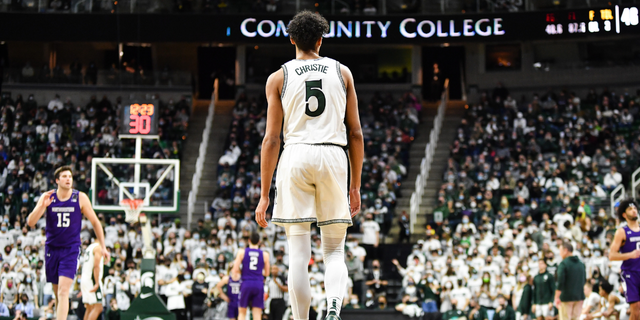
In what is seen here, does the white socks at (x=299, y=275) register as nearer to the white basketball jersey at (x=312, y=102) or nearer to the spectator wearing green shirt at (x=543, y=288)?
the white basketball jersey at (x=312, y=102)

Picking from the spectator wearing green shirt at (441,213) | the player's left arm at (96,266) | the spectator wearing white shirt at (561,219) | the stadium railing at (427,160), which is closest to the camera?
the player's left arm at (96,266)

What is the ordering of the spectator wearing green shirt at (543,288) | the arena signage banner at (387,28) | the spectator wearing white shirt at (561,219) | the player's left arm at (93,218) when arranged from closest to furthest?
the player's left arm at (93,218)
the spectator wearing green shirt at (543,288)
the spectator wearing white shirt at (561,219)
the arena signage banner at (387,28)

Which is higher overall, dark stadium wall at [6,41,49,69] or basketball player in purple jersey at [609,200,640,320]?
dark stadium wall at [6,41,49,69]

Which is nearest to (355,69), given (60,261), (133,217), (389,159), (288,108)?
(389,159)

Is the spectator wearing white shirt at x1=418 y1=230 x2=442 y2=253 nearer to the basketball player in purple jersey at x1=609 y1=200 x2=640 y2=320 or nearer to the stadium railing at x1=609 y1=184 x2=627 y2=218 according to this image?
the stadium railing at x1=609 y1=184 x2=627 y2=218

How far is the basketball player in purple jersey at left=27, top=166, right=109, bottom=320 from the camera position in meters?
8.98

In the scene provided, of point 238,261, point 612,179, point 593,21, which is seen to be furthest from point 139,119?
point 593,21

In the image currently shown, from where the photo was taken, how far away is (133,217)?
54.5ft

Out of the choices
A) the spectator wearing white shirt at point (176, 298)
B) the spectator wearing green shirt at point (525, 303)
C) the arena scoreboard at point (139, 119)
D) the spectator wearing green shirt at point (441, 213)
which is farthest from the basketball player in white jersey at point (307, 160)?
the spectator wearing green shirt at point (441, 213)

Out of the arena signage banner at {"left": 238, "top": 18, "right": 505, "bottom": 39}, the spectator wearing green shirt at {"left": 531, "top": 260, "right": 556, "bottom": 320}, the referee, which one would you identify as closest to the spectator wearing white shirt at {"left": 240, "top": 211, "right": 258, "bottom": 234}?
the referee

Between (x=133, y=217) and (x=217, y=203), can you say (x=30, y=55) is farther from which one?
(x=133, y=217)

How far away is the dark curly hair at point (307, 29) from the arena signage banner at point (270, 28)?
21206 mm

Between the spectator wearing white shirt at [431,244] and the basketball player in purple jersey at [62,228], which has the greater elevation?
the basketball player in purple jersey at [62,228]

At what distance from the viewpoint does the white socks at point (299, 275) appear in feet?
17.6
